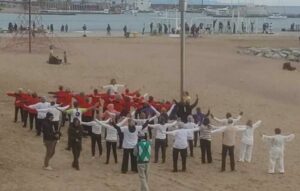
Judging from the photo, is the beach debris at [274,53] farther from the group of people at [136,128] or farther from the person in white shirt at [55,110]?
the person in white shirt at [55,110]

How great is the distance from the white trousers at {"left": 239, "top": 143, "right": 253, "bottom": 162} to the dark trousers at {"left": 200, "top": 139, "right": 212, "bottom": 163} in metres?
1.03

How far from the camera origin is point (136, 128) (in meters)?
18.1

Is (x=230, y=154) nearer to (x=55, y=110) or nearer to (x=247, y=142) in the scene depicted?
(x=247, y=142)

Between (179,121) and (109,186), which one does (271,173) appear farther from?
(109,186)

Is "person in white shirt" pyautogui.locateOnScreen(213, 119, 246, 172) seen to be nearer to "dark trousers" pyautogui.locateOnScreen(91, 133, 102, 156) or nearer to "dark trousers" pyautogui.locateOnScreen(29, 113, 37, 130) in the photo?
"dark trousers" pyautogui.locateOnScreen(91, 133, 102, 156)

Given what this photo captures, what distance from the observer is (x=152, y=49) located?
57.3 metres

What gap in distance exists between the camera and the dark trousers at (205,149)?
65.5 feet

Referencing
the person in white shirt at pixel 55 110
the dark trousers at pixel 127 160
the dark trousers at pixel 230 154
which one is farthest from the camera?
the person in white shirt at pixel 55 110

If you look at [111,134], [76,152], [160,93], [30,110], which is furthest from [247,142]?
[160,93]

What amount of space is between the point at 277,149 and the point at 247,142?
1.23 meters

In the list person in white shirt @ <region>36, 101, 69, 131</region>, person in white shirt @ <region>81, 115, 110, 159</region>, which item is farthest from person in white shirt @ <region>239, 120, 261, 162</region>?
person in white shirt @ <region>36, 101, 69, 131</region>

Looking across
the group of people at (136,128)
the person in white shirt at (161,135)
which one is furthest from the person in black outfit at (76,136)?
the person in white shirt at (161,135)

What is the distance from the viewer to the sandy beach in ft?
59.0

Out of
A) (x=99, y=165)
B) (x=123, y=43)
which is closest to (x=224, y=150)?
(x=99, y=165)
